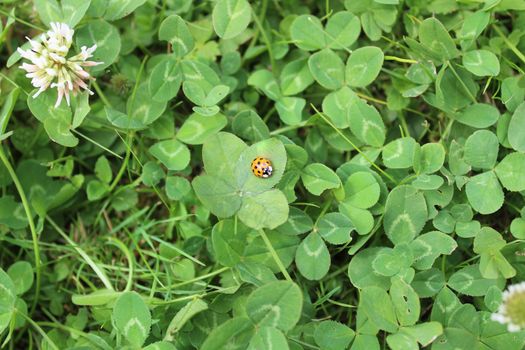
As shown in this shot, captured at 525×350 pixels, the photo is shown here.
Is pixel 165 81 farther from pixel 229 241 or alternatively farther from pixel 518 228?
Result: pixel 518 228

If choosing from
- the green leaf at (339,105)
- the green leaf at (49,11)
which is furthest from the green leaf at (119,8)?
the green leaf at (339,105)

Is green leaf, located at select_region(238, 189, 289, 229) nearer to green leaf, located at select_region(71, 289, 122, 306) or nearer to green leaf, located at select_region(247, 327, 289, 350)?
green leaf, located at select_region(247, 327, 289, 350)

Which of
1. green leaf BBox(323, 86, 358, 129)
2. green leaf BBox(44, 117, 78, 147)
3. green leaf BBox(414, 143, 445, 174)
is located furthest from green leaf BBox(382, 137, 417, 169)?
green leaf BBox(44, 117, 78, 147)

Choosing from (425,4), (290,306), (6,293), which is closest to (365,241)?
(290,306)

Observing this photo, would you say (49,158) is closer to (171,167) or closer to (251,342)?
(171,167)

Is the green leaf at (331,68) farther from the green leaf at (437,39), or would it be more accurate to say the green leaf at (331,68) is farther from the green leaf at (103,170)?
the green leaf at (103,170)

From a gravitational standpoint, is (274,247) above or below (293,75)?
below

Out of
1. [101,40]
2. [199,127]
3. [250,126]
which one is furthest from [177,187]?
[101,40]
